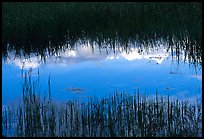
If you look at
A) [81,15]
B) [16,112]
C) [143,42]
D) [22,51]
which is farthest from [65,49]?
[16,112]

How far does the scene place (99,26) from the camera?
18047 mm

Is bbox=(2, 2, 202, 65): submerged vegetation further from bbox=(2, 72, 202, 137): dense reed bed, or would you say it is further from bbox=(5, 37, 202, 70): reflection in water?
bbox=(2, 72, 202, 137): dense reed bed

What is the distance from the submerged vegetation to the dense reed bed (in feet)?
13.8

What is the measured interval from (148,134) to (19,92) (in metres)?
4.23

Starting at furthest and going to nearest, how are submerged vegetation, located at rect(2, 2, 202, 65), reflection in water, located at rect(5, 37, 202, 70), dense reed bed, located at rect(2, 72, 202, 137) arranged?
1. submerged vegetation, located at rect(2, 2, 202, 65)
2. reflection in water, located at rect(5, 37, 202, 70)
3. dense reed bed, located at rect(2, 72, 202, 137)

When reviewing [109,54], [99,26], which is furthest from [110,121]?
[99,26]

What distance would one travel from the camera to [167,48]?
14.0 metres

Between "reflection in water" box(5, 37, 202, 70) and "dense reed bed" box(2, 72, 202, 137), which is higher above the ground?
"reflection in water" box(5, 37, 202, 70)

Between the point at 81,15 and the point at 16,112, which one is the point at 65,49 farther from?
the point at 16,112

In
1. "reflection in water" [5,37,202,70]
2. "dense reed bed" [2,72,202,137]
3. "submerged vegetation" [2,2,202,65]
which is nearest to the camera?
"dense reed bed" [2,72,202,137]

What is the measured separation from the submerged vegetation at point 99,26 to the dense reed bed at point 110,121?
4.22 metres

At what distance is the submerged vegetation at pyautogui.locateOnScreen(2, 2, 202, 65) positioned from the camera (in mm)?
14773

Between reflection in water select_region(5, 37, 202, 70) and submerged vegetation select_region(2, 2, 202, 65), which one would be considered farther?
submerged vegetation select_region(2, 2, 202, 65)

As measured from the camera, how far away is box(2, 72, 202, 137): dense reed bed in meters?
7.30
